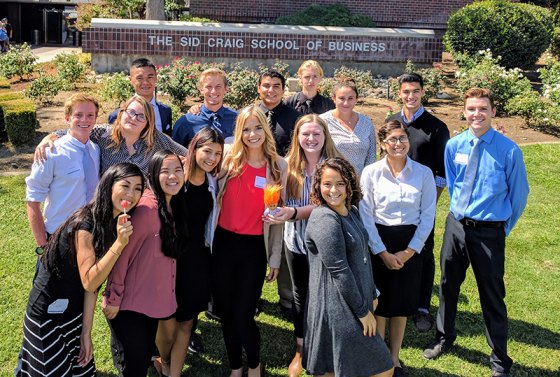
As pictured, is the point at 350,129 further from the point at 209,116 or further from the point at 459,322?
the point at 459,322

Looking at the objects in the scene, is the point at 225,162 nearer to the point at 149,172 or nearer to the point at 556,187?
the point at 149,172

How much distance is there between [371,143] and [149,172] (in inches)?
78.1

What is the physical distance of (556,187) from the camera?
8164mm

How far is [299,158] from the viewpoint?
4055mm

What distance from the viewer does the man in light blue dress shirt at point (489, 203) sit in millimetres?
4031

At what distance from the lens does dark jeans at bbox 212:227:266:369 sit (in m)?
3.80

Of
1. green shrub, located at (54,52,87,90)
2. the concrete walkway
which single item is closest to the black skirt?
green shrub, located at (54,52,87,90)

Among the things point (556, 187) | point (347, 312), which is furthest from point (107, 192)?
point (556, 187)

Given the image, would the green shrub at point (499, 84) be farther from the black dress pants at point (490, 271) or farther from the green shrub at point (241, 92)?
the black dress pants at point (490, 271)

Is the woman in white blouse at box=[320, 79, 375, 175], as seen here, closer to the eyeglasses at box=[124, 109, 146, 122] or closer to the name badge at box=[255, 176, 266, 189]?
the name badge at box=[255, 176, 266, 189]

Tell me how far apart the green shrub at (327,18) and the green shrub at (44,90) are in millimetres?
7370

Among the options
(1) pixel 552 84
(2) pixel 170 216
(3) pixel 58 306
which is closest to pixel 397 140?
(2) pixel 170 216

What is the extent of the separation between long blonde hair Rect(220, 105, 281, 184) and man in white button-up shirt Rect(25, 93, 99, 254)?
916 mm

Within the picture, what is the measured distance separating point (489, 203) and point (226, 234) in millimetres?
1847
